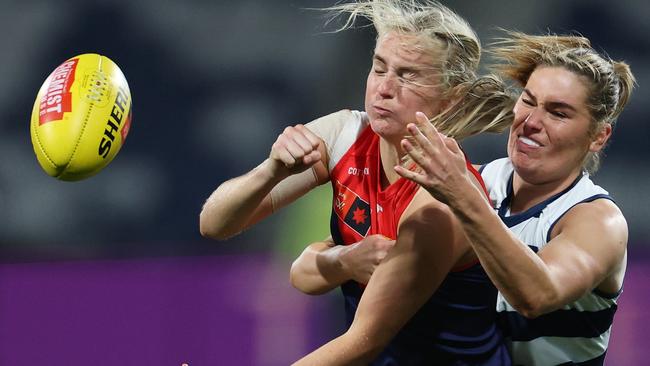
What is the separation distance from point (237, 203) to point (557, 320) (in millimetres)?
935

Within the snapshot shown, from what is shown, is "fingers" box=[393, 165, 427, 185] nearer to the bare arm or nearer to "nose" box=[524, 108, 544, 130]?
the bare arm

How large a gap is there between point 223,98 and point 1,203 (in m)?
1.26

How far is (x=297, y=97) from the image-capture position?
17.6ft

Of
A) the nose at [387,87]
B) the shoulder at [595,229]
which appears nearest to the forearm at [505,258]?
the shoulder at [595,229]

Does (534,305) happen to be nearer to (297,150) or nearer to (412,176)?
(412,176)

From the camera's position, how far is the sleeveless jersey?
2742mm

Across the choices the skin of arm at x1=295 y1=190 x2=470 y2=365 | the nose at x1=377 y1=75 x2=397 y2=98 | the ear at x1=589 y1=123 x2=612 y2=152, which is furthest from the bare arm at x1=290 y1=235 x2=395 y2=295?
the ear at x1=589 y1=123 x2=612 y2=152

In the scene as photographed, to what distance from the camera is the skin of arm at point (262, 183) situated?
2398 millimetres

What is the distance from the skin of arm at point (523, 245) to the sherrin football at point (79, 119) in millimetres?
1064

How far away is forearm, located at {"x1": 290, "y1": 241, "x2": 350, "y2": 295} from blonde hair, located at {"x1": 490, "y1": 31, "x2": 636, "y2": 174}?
76 centimetres

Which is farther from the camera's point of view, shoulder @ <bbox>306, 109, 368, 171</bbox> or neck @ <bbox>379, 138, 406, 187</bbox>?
shoulder @ <bbox>306, 109, 368, 171</bbox>

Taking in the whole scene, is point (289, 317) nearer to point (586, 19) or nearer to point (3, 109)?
point (3, 109)

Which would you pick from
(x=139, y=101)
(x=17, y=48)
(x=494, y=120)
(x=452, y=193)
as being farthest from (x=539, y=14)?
(x=452, y=193)

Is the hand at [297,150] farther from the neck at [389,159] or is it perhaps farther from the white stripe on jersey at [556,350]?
the white stripe on jersey at [556,350]
